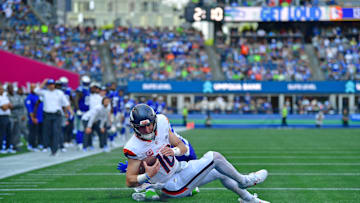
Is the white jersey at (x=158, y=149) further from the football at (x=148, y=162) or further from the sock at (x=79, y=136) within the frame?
the sock at (x=79, y=136)

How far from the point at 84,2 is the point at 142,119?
65617 mm

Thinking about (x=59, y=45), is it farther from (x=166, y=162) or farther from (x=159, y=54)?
(x=166, y=162)

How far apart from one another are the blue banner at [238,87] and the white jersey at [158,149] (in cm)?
2882

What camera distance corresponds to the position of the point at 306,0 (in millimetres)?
41562

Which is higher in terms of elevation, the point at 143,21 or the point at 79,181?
the point at 143,21

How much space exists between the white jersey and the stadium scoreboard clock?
18.4 meters

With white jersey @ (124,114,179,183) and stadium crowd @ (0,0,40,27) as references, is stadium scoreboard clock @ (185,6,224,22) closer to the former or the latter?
stadium crowd @ (0,0,40,27)

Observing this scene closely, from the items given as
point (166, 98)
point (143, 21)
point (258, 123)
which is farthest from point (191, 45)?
→ point (143, 21)

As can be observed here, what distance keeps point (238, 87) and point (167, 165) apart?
29.4 m

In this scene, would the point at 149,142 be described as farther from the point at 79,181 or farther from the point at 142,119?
the point at 79,181

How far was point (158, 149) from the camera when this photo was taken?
5.35 m

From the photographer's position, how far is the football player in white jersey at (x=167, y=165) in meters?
5.16

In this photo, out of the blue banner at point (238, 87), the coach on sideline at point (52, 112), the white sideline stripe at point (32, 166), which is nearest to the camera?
the white sideline stripe at point (32, 166)

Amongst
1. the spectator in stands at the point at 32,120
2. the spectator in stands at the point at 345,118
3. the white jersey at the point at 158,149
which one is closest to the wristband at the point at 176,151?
the white jersey at the point at 158,149
